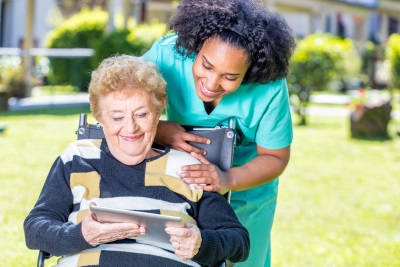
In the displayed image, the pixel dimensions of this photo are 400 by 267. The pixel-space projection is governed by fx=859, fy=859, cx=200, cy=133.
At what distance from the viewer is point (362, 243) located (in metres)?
6.23

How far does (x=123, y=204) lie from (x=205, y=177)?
13.3 inches

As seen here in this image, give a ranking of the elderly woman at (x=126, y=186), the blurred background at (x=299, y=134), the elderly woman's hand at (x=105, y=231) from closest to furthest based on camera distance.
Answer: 1. the elderly woman's hand at (x=105, y=231)
2. the elderly woman at (x=126, y=186)
3. the blurred background at (x=299, y=134)

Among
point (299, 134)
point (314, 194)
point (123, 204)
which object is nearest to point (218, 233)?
point (123, 204)

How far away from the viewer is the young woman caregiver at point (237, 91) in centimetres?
331

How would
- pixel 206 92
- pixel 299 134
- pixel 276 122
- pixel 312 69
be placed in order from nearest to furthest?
pixel 206 92
pixel 276 122
pixel 299 134
pixel 312 69

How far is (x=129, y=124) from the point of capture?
10.7 feet

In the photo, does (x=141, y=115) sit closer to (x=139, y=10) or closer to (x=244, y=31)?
(x=244, y=31)

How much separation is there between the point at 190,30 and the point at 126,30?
12951 mm

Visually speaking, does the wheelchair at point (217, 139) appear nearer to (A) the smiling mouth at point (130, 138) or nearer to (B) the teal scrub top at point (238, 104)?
(B) the teal scrub top at point (238, 104)

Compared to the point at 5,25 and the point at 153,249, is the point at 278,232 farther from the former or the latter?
the point at 5,25

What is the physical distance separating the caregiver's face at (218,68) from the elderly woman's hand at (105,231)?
2.30 feet

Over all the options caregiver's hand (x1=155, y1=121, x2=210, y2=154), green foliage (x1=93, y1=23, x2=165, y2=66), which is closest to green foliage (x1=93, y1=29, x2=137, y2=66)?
green foliage (x1=93, y1=23, x2=165, y2=66)

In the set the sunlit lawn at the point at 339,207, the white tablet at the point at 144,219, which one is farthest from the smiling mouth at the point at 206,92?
the sunlit lawn at the point at 339,207

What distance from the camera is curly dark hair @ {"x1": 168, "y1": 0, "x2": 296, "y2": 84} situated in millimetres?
3311
